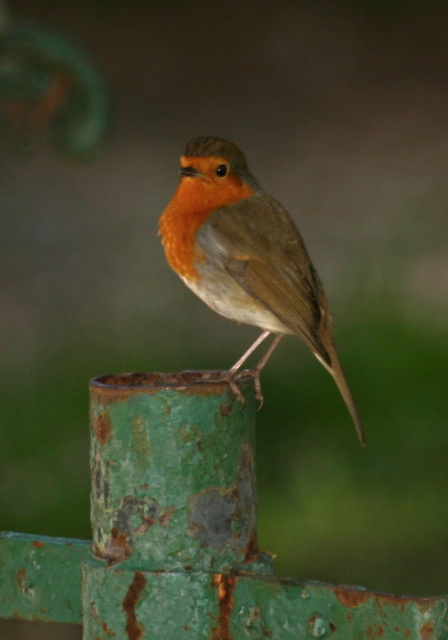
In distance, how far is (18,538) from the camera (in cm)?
213

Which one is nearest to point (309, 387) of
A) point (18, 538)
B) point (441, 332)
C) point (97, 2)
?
point (441, 332)

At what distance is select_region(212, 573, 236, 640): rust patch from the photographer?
1.93 meters

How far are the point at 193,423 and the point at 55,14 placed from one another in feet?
24.7

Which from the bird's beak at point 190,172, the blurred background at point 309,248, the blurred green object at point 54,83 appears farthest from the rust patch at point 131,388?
the blurred green object at point 54,83

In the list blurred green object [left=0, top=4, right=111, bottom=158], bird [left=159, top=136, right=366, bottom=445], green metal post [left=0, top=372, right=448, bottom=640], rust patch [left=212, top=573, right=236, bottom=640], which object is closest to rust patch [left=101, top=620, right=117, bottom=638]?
green metal post [left=0, top=372, right=448, bottom=640]

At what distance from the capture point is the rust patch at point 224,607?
1.93m

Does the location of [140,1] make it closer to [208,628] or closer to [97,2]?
[97,2]

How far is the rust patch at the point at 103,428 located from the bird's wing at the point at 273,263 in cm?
107

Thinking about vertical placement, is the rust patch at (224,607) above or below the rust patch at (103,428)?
below

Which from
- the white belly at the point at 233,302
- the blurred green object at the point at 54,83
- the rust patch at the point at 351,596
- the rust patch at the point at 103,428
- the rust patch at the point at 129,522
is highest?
the blurred green object at the point at 54,83

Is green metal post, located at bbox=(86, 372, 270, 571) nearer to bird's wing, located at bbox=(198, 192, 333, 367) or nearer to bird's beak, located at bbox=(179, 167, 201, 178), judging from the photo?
bird's wing, located at bbox=(198, 192, 333, 367)

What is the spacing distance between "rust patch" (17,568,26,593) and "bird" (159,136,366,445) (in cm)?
101

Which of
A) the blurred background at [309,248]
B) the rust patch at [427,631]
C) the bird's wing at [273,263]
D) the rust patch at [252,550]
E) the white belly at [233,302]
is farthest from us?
the blurred background at [309,248]

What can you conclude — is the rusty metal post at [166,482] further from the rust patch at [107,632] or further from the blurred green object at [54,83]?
the blurred green object at [54,83]
